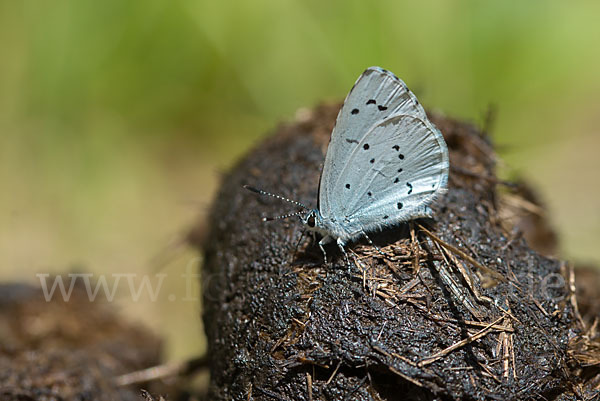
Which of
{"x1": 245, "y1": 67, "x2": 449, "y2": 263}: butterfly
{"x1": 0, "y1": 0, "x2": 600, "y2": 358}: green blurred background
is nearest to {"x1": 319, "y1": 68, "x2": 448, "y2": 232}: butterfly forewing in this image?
{"x1": 245, "y1": 67, "x2": 449, "y2": 263}: butterfly

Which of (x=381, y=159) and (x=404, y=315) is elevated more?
(x=381, y=159)

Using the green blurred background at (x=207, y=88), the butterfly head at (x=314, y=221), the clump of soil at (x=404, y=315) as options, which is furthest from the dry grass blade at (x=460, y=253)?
the green blurred background at (x=207, y=88)

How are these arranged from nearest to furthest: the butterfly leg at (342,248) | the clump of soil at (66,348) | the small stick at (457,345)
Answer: the small stick at (457,345), the butterfly leg at (342,248), the clump of soil at (66,348)

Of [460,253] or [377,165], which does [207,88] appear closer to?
[377,165]

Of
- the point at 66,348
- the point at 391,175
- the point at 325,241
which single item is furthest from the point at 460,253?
the point at 66,348

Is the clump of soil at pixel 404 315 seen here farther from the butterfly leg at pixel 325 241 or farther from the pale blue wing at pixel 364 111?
the pale blue wing at pixel 364 111
